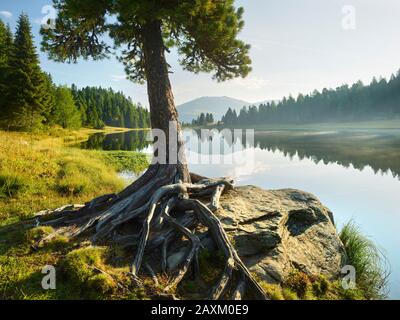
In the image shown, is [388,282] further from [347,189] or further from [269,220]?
[347,189]

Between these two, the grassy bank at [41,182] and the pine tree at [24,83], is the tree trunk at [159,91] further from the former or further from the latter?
the pine tree at [24,83]

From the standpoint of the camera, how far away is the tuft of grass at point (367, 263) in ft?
27.0

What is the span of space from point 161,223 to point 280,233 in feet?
10.9

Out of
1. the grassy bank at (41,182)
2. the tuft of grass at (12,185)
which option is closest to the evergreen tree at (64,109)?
the grassy bank at (41,182)

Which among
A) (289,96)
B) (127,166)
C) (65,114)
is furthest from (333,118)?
(127,166)

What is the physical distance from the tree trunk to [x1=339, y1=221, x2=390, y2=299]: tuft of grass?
634 cm

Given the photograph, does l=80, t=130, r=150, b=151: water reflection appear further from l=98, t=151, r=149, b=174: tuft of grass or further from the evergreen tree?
l=98, t=151, r=149, b=174: tuft of grass

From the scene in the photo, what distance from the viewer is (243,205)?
8.98 m

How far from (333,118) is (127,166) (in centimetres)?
10231

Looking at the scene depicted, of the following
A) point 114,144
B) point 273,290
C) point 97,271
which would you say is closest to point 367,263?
point 273,290

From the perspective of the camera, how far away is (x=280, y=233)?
764 cm

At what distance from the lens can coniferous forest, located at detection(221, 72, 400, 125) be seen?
89562 millimetres

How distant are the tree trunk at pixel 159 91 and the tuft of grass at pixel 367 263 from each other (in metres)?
6.34

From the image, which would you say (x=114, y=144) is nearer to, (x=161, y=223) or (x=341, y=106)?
(x=161, y=223)
